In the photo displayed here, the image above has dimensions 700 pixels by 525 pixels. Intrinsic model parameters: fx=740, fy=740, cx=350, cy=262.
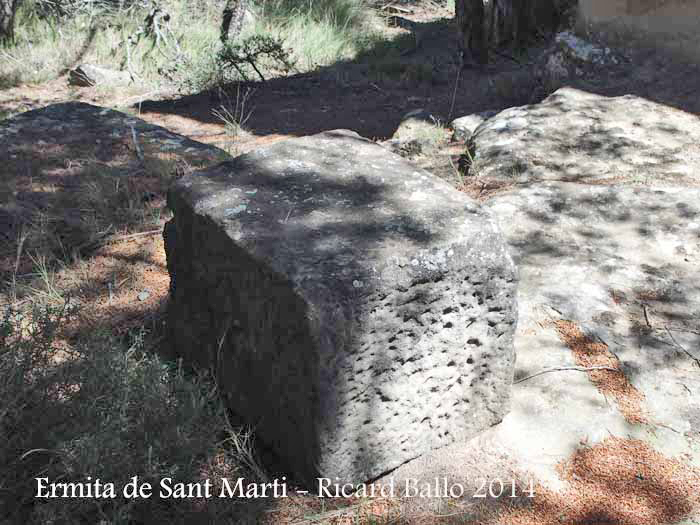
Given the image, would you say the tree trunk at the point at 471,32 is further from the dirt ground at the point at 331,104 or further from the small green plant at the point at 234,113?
the small green plant at the point at 234,113

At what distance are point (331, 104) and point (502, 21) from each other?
6.27 ft

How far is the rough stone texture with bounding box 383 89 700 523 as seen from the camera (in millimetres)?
2342

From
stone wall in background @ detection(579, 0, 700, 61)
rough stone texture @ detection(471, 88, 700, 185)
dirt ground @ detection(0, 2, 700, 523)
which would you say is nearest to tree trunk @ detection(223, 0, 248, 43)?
dirt ground @ detection(0, 2, 700, 523)

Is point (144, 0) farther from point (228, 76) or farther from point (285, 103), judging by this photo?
point (285, 103)

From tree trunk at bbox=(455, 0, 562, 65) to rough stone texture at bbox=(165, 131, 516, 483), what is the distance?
5196 mm

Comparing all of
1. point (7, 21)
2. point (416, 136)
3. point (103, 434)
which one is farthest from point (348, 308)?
point (7, 21)

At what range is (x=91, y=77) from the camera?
6988mm

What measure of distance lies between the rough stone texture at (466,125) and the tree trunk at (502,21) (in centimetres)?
223

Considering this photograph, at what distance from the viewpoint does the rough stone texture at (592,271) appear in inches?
92.2

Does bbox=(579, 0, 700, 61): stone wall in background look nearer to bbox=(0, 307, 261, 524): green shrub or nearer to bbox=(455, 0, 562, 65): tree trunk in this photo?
bbox=(455, 0, 562, 65): tree trunk

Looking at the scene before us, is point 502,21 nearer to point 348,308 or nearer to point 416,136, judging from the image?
point 416,136

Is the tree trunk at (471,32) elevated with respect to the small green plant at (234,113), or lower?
elevated

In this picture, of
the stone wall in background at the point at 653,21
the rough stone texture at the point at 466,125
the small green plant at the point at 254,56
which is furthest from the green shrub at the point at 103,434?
the small green plant at the point at 254,56

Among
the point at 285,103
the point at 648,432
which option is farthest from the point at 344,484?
the point at 285,103
